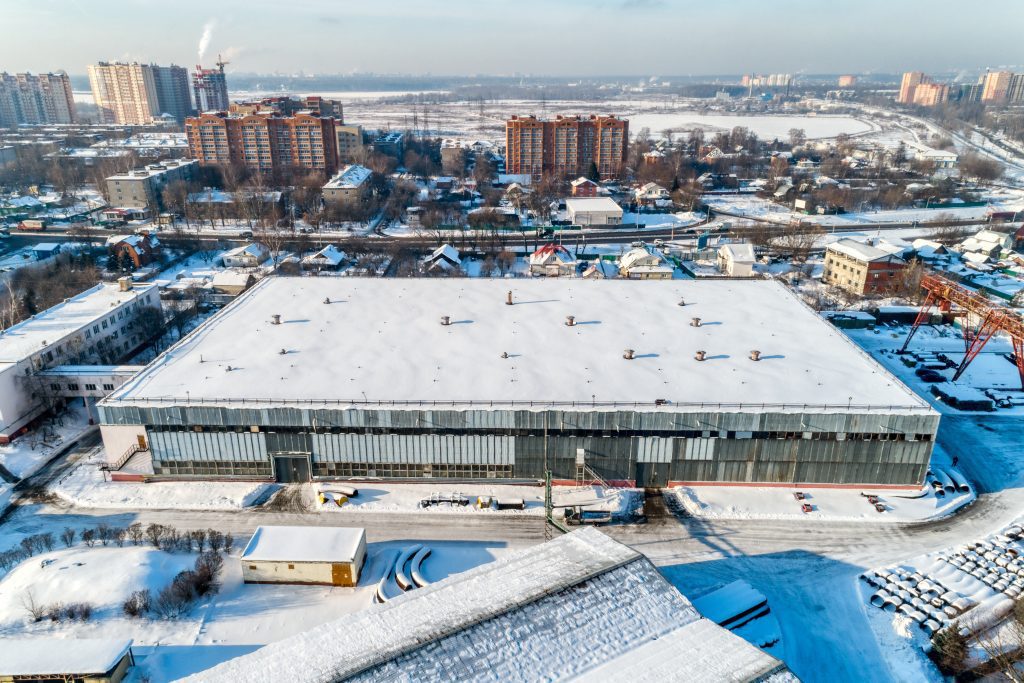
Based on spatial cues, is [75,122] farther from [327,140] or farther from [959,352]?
[959,352]

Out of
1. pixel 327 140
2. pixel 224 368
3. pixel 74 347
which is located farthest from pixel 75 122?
pixel 224 368

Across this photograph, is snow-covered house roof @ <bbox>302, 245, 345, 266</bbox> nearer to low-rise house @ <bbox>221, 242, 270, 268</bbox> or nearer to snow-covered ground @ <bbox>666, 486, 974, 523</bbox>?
low-rise house @ <bbox>221, 242, 270, 268</bbox>

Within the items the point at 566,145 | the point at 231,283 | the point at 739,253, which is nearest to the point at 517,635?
the point at 231,283

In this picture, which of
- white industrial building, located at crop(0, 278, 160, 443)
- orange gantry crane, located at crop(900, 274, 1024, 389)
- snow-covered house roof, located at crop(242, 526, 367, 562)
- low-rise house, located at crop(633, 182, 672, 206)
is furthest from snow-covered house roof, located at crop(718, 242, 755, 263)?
white industrial building, located at crop(0, 278, 160, 443)

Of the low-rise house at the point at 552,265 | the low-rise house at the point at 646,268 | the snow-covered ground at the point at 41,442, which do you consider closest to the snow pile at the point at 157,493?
the snow-covered ground at the point at 41,442

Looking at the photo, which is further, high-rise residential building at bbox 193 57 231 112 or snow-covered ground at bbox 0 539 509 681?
high-rise residential building at bbox 193 57 231 112
